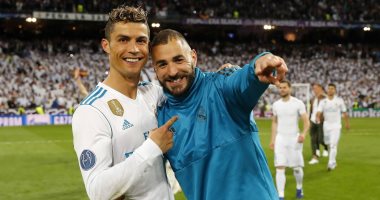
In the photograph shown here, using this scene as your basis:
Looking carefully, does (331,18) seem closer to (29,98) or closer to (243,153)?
(29,98)

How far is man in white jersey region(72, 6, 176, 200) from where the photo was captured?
9.80 ft

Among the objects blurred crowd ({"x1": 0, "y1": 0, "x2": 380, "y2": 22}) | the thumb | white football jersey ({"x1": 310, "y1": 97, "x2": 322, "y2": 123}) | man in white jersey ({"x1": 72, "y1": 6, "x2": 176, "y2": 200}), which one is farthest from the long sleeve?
blurred crowd ({"x1": 0, "y1": 0, "x2": 380, "y2": 22})

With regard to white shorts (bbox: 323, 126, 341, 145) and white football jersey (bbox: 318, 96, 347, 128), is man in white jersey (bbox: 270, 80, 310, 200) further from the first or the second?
white football jersey (bbox: 318, 96, 347, 128)

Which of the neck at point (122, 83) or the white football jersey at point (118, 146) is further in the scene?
the neck at point (122, 83)

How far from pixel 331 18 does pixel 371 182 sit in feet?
121

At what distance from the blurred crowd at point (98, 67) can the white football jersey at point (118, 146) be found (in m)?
28.3

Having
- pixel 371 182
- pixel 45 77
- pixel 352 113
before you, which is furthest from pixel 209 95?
pixel 352 113

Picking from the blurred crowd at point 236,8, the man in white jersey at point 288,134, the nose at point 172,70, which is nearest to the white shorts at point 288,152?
the man in white jersey at point 288,134

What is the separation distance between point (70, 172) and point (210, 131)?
34.7 feet

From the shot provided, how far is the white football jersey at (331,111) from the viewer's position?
14.6 m

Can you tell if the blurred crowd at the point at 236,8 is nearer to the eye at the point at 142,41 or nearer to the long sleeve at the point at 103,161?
the eye at the point at 142,41

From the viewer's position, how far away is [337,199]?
392 inches

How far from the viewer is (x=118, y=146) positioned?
328 centimetres

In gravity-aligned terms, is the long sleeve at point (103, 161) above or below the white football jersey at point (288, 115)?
above
